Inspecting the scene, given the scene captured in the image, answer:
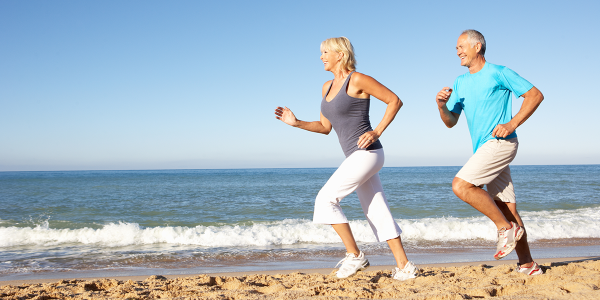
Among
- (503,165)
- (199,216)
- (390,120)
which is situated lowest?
(199,216)

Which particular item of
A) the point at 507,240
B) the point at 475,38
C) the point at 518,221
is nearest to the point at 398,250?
the point at 507,240

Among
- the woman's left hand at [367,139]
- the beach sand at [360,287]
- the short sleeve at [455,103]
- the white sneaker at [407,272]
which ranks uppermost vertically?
the short sleeve at [455,103]

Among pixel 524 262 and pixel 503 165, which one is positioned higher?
pixel 503 165

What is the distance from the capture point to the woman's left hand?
2.63 meters

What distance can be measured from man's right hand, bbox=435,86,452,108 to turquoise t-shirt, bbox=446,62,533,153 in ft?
0.41

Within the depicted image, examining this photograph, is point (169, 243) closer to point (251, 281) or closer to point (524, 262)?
point (251, 281)

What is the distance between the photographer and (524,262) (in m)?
3.15

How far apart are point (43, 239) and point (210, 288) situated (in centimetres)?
611

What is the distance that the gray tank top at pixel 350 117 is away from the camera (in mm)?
2762

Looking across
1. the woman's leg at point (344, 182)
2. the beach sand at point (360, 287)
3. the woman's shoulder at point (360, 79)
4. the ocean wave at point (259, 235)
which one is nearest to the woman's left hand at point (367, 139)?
the woman's leg at point (344, 182)

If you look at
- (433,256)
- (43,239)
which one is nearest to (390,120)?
(433,256)

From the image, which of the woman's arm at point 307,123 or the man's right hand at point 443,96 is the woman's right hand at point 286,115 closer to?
the woman's arm at point 307,123

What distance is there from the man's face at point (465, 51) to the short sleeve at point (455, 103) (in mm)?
212

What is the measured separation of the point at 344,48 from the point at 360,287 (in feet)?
5.59
